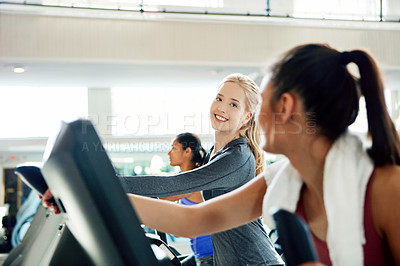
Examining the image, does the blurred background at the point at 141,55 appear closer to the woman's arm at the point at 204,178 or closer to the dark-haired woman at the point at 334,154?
the woman's arm at the point at 204,178

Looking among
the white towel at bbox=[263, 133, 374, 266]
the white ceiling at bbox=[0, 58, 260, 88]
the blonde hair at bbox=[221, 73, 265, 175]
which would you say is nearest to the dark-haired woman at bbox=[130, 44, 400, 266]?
the white towel at bbox=[263, 133, 374, 266]

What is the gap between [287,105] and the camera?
0.95 m

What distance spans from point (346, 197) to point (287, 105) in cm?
22

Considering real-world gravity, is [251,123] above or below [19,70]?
below

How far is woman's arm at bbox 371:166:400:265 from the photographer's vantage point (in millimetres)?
815

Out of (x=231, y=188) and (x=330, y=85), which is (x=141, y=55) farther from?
(x=330, y=85)

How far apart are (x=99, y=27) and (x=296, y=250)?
15.5 feet

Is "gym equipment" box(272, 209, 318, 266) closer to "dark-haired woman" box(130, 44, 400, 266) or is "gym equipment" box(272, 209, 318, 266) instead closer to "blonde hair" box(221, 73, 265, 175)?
"dark-haired woman" box(130, 44, 400, 266)

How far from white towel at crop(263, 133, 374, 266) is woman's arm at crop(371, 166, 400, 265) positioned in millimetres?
21

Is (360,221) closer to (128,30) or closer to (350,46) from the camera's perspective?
(128,30)

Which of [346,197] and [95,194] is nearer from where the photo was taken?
[95,194]

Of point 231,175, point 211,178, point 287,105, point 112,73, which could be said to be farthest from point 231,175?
point 112,73

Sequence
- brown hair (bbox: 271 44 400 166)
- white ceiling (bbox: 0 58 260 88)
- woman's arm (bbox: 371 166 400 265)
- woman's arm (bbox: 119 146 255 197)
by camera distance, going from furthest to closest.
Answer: white ceiling (bbox: 0 58 260 88) → woman's arm (bbox: 119 146 255 197) → brown hair (bbox: 271 44 400 166) → woman's arm (bbox: 371 166 400 265)

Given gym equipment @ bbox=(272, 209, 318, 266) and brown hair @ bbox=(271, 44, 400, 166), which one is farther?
brown hair @ bbox=(271, 44, 400, 166)
